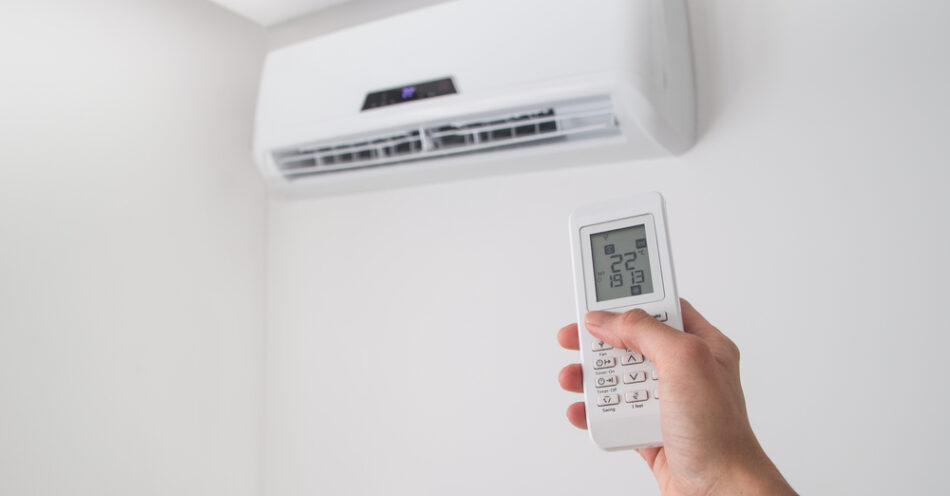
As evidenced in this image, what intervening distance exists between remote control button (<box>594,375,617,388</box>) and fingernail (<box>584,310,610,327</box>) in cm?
6

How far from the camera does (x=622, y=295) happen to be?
87 centimetres

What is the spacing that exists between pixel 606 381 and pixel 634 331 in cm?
7

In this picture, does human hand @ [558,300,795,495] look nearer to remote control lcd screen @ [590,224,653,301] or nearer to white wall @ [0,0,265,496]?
remote control lcd screen @ [590,224,653,301]

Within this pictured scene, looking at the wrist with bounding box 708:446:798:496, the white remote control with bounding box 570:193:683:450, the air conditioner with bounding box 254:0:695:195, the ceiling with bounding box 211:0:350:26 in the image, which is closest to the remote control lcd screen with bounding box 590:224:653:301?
the white remote control with bounding box 570:193:683:450

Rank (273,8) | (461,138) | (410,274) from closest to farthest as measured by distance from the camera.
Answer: (461,138) < (410,274) < (273,8)

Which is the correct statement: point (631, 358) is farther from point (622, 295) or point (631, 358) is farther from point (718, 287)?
point (718, 287)

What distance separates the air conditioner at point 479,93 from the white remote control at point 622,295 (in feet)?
1.15

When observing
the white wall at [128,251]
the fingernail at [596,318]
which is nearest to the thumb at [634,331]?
the fingernail at [596,318]

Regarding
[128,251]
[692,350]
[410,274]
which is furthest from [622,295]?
[128,251]

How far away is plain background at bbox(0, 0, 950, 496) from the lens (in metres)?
1.22

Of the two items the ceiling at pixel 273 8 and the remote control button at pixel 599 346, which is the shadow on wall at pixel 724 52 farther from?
the ceiling at pixel 273 8

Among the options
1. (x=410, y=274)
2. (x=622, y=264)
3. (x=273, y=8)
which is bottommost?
(x=622, y=264)

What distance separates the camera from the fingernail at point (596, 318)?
84cm

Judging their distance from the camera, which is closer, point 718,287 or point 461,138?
point 718,287
